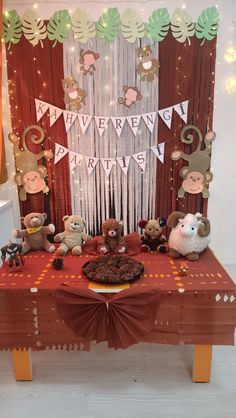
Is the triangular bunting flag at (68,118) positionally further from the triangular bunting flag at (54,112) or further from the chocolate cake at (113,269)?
the chocolate cake at (113,269)

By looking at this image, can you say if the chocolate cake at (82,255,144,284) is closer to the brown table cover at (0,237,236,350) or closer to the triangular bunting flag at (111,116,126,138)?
the brown table cover at (0,237,236,350)

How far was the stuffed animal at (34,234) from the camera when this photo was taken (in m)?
2.20

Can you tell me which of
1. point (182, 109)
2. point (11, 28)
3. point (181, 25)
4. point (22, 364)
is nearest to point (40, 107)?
point (11, 28)

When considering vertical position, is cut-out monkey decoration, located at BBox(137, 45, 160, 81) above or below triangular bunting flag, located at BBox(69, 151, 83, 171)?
above

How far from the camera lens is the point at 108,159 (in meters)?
2.50

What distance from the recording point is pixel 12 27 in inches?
90.4

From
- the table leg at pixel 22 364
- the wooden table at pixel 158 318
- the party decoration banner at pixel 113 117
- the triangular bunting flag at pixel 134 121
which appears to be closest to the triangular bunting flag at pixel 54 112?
the party decoration banner at pixel 113 117

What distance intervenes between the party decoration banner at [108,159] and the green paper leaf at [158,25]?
2.38ft

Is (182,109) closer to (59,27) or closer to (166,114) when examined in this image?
(166,114)

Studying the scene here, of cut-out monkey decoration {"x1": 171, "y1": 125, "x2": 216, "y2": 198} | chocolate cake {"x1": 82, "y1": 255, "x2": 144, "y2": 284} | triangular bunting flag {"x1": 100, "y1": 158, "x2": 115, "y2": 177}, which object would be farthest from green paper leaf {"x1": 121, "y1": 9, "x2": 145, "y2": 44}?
chocolate cake {"x1": 82, "y1": 255, "x2": 144, "y2": 284}

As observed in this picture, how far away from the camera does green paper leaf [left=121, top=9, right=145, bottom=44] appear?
2.27 metres

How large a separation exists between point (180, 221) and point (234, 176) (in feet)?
2.72

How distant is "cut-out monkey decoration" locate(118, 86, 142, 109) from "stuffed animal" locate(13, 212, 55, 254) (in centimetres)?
100

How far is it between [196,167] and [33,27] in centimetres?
152
